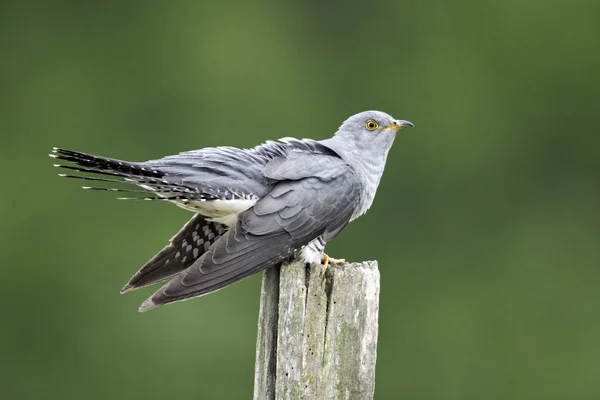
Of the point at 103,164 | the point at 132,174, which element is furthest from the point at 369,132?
the point at 103,164

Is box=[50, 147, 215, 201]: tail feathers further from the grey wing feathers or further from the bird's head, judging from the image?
the bird's head

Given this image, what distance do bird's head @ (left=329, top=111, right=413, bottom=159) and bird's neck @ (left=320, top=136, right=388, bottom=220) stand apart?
0.05ft

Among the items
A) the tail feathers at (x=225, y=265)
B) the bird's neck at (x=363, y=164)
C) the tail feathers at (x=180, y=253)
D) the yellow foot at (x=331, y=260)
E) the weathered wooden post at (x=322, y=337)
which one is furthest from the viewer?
the bird's neck at (x=363, y=164)

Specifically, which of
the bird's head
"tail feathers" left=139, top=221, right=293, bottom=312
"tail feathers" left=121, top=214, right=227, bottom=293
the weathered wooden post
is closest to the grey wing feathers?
"tail feathers" left=139, top=221, right=293, bottom=312

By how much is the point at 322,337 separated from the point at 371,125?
1422 millimetres

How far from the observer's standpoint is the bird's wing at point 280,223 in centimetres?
238

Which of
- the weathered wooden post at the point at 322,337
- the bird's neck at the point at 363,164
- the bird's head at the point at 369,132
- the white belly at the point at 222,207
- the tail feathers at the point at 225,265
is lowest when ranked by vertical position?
the weathered wooden post at the point at 322,337

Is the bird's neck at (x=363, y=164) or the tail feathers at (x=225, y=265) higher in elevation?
the bird's neck at (x=363, y=164)

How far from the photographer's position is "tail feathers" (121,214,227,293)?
2.73 metres

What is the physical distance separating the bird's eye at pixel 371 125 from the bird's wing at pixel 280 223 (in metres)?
0.43

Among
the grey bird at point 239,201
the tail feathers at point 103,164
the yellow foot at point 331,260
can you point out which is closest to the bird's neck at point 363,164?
the grey bird at point 239,201

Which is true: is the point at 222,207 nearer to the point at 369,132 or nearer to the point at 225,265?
the point at 225,265

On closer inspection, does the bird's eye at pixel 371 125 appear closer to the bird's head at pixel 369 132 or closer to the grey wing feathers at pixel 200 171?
the bird's head at pixel 369 132

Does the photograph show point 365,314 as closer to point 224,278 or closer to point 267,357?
point 267,357
